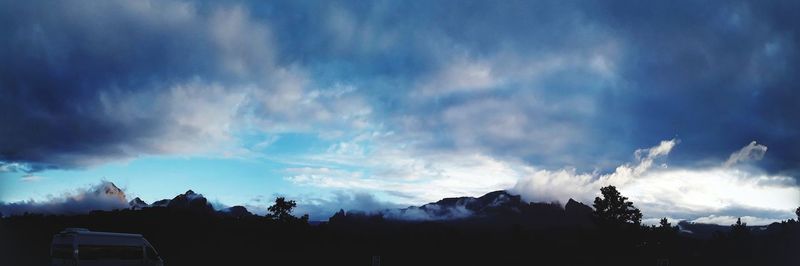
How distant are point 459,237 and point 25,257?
56.1 meters

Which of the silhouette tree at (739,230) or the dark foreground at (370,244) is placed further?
the silhouette tree at (739,230)

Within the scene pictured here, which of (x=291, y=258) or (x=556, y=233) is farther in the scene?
(x=556, y=233)

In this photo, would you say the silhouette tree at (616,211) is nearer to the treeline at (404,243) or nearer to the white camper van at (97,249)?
the treeline at (404,243)

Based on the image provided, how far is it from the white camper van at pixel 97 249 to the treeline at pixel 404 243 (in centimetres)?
1529

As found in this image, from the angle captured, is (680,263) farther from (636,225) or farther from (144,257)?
(144,257)

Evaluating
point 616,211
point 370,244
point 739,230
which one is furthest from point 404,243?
point 739,230

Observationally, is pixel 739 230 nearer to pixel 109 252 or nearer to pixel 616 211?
pixel 616 211

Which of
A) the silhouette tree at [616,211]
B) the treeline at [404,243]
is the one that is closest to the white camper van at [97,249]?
the treeline at [404,243]

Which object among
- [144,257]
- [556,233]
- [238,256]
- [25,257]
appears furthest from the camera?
[556,233]

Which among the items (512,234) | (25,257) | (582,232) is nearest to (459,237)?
(512,234)

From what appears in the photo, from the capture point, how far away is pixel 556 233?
316 ft

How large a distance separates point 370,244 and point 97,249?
46.6 metres

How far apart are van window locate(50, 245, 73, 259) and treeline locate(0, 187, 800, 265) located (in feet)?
→ 50.9

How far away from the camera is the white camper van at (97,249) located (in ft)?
65.3
